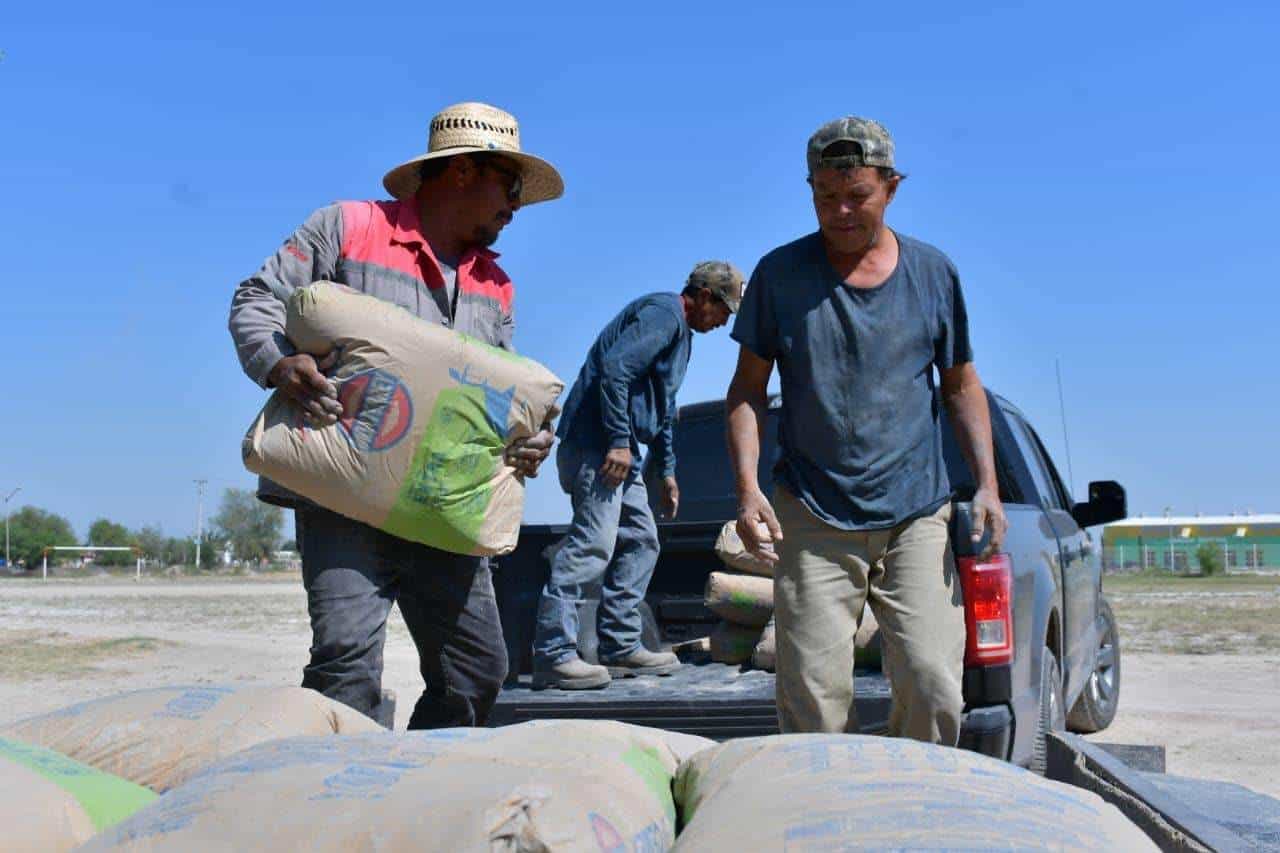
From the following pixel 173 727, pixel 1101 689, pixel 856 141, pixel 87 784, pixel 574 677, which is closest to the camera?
pixel 87 784

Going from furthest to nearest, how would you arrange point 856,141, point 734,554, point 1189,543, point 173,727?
point 1189,543
point 734,554
point 856,141
point 173,727

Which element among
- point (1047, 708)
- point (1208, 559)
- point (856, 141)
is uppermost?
point (856, 141)

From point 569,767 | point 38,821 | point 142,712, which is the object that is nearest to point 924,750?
point 569,767

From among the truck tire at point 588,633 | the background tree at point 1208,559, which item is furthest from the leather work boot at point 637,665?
the background tree at point 1208,559

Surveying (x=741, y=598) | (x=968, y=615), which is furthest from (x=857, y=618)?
(x=741, y=598)

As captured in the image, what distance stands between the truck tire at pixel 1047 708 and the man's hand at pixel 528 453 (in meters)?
2.09

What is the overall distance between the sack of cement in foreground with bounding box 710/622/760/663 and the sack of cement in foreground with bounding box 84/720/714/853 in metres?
3.72

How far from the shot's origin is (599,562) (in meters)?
6.02

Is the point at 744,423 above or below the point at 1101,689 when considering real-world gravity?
above

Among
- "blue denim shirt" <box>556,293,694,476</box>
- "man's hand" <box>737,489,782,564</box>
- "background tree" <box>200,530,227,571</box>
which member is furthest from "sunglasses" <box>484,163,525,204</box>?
"background tree" <box>200,530,227,571</box>

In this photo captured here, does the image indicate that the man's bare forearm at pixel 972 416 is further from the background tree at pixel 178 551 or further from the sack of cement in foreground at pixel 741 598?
the background tree at pixel 178 551

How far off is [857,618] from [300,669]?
9853 millimetres

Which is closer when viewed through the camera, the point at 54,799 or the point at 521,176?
the point at 54,799

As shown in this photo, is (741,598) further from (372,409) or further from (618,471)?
(372,409)
